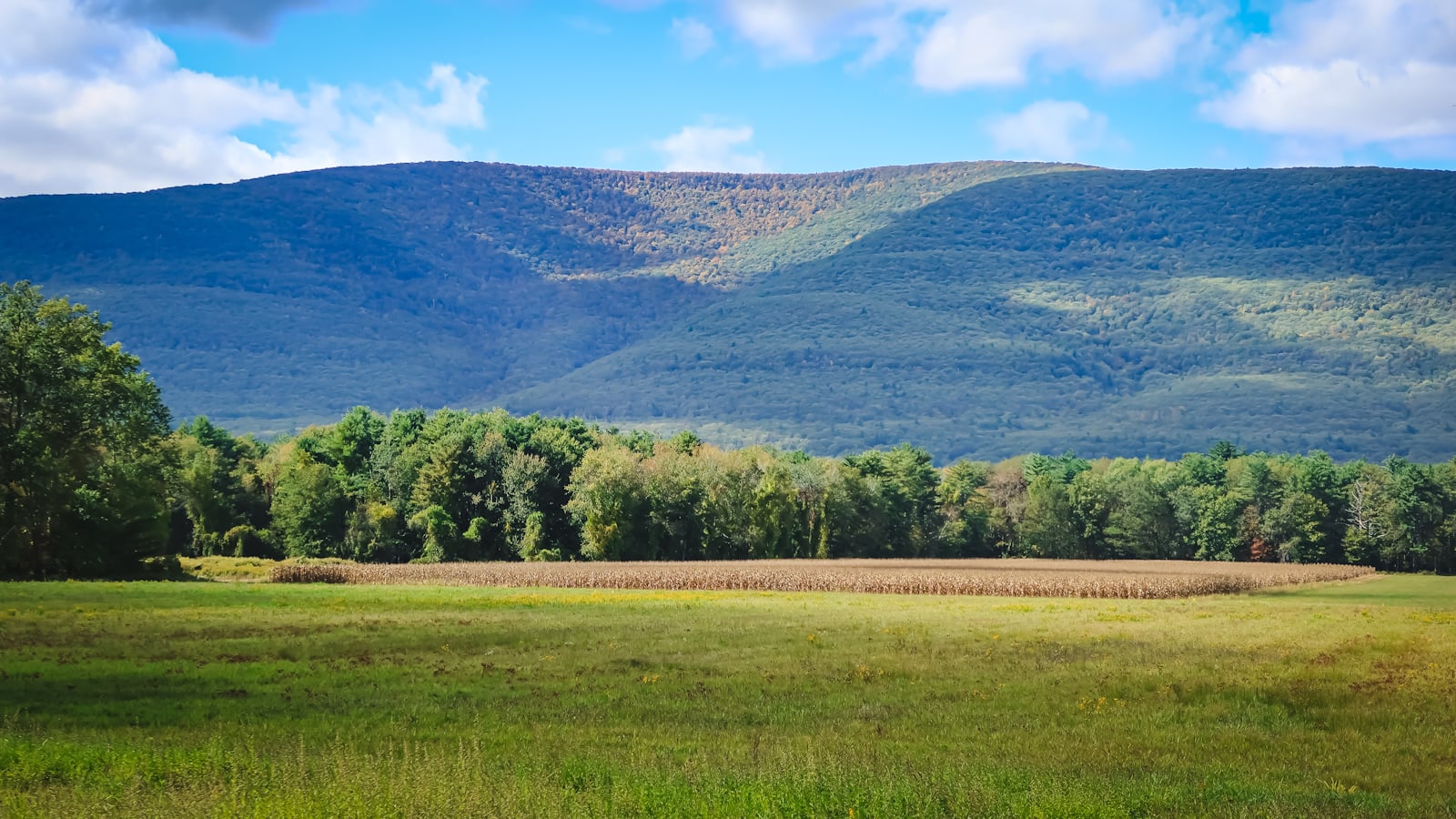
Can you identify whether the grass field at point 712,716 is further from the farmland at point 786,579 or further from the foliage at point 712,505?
the foliage at point 712,505

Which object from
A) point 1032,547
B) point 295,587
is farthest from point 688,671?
point 1032,547

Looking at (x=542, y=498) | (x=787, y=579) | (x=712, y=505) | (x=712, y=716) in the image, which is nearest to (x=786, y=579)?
(x=787, y=579)

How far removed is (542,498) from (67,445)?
156ft

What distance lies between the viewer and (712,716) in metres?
21.2

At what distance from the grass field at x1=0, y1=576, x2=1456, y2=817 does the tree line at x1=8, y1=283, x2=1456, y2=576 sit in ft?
71.0

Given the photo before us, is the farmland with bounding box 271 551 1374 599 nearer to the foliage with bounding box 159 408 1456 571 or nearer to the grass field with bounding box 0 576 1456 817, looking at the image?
the foliage with bounding box 159 408 1456 571

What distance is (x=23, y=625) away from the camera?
1324 inches

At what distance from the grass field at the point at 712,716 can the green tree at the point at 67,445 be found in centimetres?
1936

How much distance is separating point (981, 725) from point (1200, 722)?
4170mm

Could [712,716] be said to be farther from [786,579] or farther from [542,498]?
[542,498]

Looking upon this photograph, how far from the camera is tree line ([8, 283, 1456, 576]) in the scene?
60.8 metres

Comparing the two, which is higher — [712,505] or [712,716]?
[712,505]

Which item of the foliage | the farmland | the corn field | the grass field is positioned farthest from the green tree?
the grass field

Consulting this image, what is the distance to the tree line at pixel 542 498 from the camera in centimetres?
6084
